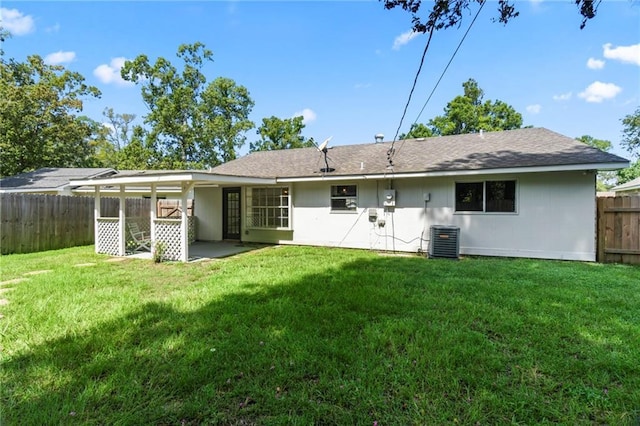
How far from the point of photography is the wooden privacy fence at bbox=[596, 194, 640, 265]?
291 inches

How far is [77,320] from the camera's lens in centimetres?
382

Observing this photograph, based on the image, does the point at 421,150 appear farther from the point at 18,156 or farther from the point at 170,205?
the point at 18,156

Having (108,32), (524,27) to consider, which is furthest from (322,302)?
(108,32)

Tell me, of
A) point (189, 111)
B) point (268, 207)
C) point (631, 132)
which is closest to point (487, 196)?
point (268, 207)

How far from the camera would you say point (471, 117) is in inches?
1061

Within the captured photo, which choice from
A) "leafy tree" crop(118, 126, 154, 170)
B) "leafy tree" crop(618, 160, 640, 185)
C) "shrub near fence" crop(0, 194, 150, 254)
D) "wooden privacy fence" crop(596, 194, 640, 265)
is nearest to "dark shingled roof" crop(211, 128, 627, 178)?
"wooden privacy fence" crop(596, 194, 640, 265)

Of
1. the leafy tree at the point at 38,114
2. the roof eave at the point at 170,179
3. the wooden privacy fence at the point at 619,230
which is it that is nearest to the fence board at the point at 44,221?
the roof eave at the point at 170,179

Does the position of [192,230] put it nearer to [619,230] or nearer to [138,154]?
[619,230]

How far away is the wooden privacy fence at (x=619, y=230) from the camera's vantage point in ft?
24.2

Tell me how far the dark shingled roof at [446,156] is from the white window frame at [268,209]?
0.62 meters

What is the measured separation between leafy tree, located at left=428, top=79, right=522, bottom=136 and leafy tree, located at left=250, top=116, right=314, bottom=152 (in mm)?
12328

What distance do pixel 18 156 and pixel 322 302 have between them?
25839 mm

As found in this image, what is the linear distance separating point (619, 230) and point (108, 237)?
13.6 meters

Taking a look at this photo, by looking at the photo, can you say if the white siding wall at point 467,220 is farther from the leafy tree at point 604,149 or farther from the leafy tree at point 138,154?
the leafy tree at point 604,149
